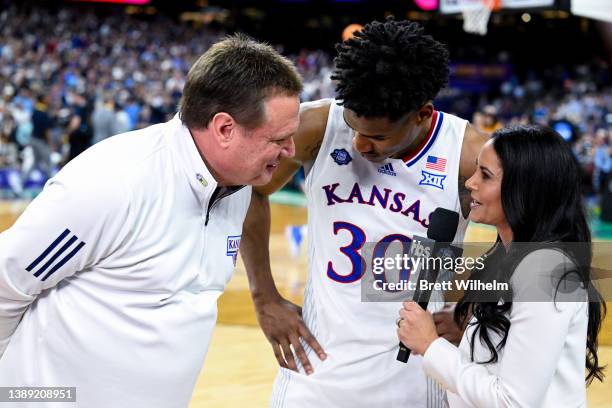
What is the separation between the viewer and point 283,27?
3222 centimetres

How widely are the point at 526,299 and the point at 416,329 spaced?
31cm

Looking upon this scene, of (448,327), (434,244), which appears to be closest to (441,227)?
(434,244)

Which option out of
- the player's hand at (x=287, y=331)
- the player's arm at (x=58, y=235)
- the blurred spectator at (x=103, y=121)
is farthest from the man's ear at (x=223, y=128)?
the blurred spectator at (x=103, y=121)

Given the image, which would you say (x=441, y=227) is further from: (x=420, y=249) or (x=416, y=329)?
(x=416, y=329)

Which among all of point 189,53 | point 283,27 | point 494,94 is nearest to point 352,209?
point 189,53

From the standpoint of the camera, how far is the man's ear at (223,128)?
76.2 inches

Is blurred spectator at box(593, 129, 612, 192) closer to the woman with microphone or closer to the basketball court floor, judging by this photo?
the basketball court floor

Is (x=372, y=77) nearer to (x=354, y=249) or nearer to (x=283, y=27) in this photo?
(x=354, y=249)

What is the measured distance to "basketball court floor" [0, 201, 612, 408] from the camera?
4.58 m

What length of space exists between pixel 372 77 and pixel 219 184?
0.54m

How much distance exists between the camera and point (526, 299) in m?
1.78

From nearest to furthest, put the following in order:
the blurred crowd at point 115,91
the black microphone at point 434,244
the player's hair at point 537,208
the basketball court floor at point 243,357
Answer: the player's hair at point 537,208 → the black microphone at point 434,244 → the basketball court floor at point 243,357 → the blurred crowd at point 115,91

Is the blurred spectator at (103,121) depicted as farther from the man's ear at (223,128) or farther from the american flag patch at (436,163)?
the man's ear at (223,128)

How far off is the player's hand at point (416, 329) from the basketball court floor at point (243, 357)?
2.66 metres
